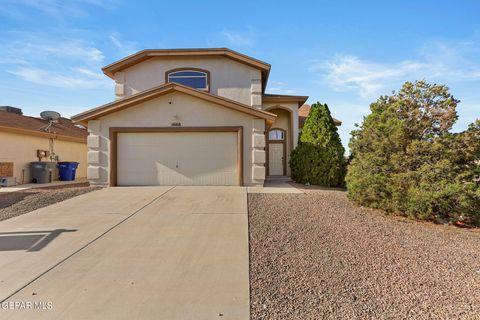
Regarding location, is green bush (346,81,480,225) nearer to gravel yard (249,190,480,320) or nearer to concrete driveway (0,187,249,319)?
gravel yard (249,190,480,320)

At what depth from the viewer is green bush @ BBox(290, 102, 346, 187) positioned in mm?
12203

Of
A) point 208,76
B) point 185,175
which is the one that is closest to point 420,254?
point 185,175

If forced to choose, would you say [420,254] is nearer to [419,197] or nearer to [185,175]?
[419,197]

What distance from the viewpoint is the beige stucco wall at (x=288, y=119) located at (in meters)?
16.2

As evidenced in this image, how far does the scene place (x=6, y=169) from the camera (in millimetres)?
12898

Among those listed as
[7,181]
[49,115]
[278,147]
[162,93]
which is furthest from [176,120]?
[49,115]

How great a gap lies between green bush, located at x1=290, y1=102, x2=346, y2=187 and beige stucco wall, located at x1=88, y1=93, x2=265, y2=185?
8.17 ft

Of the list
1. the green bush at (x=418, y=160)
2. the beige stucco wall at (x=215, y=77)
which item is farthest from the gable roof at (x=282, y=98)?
the green bush at (x=418, y=160)

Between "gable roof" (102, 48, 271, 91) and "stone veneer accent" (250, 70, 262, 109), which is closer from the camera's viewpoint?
"gable roof" (102, 48, 271, 91)

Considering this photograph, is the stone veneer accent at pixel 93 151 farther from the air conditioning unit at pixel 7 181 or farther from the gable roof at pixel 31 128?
the gable roof at pixel 31 128

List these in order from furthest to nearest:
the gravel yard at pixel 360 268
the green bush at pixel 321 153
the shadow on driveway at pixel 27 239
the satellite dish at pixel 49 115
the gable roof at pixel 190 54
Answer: the satellite dish at pixel 49 115 < the gable roof at pixel 190 54 < the green bush at pixel 321 153 < the shadow on driveway at pixel 27 239 < the gravel yard at pixel 360 268

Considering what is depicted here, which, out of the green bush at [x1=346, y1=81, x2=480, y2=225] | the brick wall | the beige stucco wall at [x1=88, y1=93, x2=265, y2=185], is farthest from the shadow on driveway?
the brick wall

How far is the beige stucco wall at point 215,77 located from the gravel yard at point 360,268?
9.10m

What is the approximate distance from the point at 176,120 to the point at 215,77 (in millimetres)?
4325
